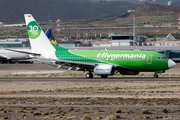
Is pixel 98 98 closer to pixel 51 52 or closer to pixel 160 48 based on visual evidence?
pixel 51 52

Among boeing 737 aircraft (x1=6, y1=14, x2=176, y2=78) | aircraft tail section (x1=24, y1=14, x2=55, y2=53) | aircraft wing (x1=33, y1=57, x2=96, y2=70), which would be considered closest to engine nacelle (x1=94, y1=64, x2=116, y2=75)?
boeing 737 aircraft (x1=6, y1=14, x2=176, y2=78)

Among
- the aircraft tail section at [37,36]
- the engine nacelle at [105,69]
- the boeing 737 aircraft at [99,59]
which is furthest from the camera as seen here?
the aircraft tail section at [37,36]

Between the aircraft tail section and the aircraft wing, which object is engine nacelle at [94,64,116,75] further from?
the aircraft tail section

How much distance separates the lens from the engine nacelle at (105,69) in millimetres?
48125

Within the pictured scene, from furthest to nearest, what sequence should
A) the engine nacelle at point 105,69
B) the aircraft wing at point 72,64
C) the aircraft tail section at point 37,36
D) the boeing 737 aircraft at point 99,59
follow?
the aircraft tail section at point 37,36
the aircraft wing at point 72,64
the boeing 737 aircraft at point 99,59
the engine nacelle at point 105,69

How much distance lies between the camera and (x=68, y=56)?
51.2 metres

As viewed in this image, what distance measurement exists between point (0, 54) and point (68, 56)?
58.0 metres

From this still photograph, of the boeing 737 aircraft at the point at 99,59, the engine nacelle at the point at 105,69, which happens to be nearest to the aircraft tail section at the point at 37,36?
the boeing 737 aircraft at the point at 99,59

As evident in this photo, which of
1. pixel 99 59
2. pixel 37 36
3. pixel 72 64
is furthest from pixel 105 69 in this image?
pixel 37 36

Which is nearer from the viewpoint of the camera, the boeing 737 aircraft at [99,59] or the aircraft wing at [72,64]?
the boeing 737 aircraft at [99,59]

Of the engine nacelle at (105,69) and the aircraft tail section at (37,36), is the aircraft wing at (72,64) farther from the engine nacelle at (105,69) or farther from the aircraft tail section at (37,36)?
the aircraft tail section at (37,36)

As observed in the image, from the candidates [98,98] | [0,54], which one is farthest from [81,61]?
[0,54]

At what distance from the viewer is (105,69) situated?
4834 centimetres

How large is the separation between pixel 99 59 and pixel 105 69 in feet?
7.83
